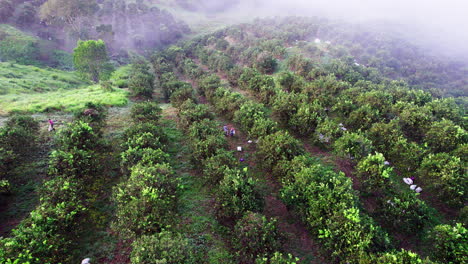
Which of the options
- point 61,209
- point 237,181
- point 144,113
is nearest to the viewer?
point 61,209

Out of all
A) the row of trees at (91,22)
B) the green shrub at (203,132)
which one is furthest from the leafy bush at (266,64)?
the row of trees at (91,22)

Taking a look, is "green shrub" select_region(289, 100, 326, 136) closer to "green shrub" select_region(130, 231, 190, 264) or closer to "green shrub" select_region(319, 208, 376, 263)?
"green shrub" select_region(319, 208, 376, 263)

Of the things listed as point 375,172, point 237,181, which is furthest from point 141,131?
point 375,172

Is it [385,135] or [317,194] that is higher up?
[385,135]

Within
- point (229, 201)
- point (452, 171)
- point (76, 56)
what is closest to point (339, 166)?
point (452, 171)

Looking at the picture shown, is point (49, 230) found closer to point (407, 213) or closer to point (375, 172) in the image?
point (375, 172)

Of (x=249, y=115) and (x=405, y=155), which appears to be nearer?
(x=405, y=155)
